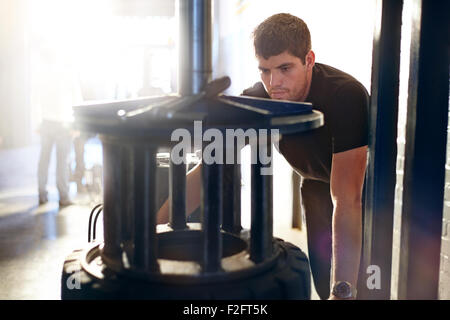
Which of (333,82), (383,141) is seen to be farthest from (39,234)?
(383,141)

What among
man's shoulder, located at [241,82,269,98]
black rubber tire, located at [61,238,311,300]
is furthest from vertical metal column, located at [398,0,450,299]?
man's shoulder, located at [241,82,269,98]

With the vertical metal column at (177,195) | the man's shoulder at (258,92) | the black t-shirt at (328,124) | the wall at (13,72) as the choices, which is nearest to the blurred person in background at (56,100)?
the man's shoulder at (258,92)

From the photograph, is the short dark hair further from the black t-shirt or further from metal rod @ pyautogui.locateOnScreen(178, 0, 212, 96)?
metal rod @ pyautogui.locateOnScreen(178, 0, 212, 96)

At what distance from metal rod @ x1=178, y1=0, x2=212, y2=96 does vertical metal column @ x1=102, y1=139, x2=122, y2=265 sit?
21 cm

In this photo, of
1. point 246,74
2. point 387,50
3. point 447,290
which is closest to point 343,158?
point 387,50

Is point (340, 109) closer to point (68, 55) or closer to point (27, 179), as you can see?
point (68, 55)

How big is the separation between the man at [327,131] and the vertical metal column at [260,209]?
0.32 m

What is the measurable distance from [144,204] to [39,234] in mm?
2947

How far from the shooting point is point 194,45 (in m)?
1.00

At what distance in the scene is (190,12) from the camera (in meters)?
0.99

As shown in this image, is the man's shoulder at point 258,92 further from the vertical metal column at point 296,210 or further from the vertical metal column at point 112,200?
the vertical metal column at point 296,210
